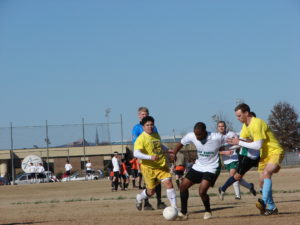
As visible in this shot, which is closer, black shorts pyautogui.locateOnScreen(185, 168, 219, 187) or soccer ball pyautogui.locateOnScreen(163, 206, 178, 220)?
soccer ball pyautogui.locateOnScreen(163, 206, 178, 220)

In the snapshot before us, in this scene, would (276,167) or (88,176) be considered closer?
(276,167)

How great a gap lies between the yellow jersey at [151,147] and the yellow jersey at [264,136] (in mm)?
1637

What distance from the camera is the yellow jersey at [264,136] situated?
33.4 feet

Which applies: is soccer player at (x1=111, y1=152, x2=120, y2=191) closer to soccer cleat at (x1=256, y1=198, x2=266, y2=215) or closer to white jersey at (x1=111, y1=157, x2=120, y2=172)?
white jersey at (x1=111, y1=157, x2=120, y2=172)

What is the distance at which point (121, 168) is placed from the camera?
88.3 feet

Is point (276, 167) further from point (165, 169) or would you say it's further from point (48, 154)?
point (48, 154)

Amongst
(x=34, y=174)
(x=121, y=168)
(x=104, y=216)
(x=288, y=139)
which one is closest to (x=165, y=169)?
(x=104, y=216)

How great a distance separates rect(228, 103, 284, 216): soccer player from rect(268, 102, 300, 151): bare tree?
276 ft

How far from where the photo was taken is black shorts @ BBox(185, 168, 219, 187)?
10173 millimetres

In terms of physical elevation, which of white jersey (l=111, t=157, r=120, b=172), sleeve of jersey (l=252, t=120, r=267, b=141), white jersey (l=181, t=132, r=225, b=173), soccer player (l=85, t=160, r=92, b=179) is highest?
sleeve of jersey (l=252, t=120, r=267, b=141)

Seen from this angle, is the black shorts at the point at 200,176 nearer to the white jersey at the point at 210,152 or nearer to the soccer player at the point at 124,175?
the white jersey at the point at 210,152

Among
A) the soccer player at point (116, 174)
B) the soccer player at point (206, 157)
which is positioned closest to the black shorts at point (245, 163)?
the soccer player at point (206, 157)

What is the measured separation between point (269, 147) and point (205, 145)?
1.07 meters

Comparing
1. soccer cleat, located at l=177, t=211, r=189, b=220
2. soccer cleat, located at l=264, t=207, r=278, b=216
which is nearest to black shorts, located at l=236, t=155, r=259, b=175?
soccer cleat, located at l=264, t=207, r=278, b=216
